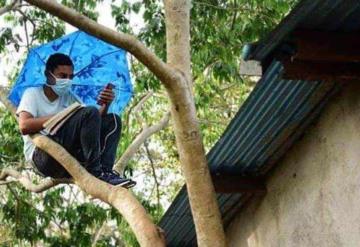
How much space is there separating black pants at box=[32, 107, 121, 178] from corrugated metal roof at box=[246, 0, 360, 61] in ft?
4.30

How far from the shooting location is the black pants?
430cm

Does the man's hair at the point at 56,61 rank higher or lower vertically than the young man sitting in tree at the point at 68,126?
higher

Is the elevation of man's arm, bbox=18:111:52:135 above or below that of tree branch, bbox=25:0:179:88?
above

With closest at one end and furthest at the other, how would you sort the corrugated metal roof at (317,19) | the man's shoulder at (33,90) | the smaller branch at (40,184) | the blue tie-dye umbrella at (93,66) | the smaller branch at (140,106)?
1. the corrugated metal roof at (317,19)
2. the man's shoulder at (33,90)
3. the smaller branch at (40,184)
4. the blue tie-dye umbrella at (93,66)
5. the smaller branch at (140,106)

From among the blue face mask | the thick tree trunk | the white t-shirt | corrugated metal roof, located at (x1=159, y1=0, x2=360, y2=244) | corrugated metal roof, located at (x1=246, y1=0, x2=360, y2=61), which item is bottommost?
the thick tree trunk

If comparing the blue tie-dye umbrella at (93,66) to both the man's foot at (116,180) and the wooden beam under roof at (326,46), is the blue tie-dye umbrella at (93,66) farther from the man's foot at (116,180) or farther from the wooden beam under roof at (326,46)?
the wooden beam under roof at (326,46)

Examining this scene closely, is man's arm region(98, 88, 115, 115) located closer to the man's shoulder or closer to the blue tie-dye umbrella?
the blue tie-dye umbrella

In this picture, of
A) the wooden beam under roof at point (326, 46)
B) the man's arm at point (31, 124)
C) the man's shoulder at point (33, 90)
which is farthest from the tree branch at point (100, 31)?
the man's shoulder at point (33, 90)

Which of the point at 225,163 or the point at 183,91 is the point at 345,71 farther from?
the point at 225,163

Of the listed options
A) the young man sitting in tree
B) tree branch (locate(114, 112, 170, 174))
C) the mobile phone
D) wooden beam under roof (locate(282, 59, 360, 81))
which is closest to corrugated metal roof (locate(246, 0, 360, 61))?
wooden beam under roof (locate(282, 59, 360, 81))

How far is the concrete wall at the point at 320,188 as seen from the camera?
3723 millimetres

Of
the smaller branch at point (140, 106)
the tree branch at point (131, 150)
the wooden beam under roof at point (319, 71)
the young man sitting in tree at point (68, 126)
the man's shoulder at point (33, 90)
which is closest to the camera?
the wooden beam under roof at point (319, 71)

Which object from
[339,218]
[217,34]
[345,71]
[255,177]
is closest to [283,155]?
[255,177]

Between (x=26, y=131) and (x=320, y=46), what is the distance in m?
1.74
